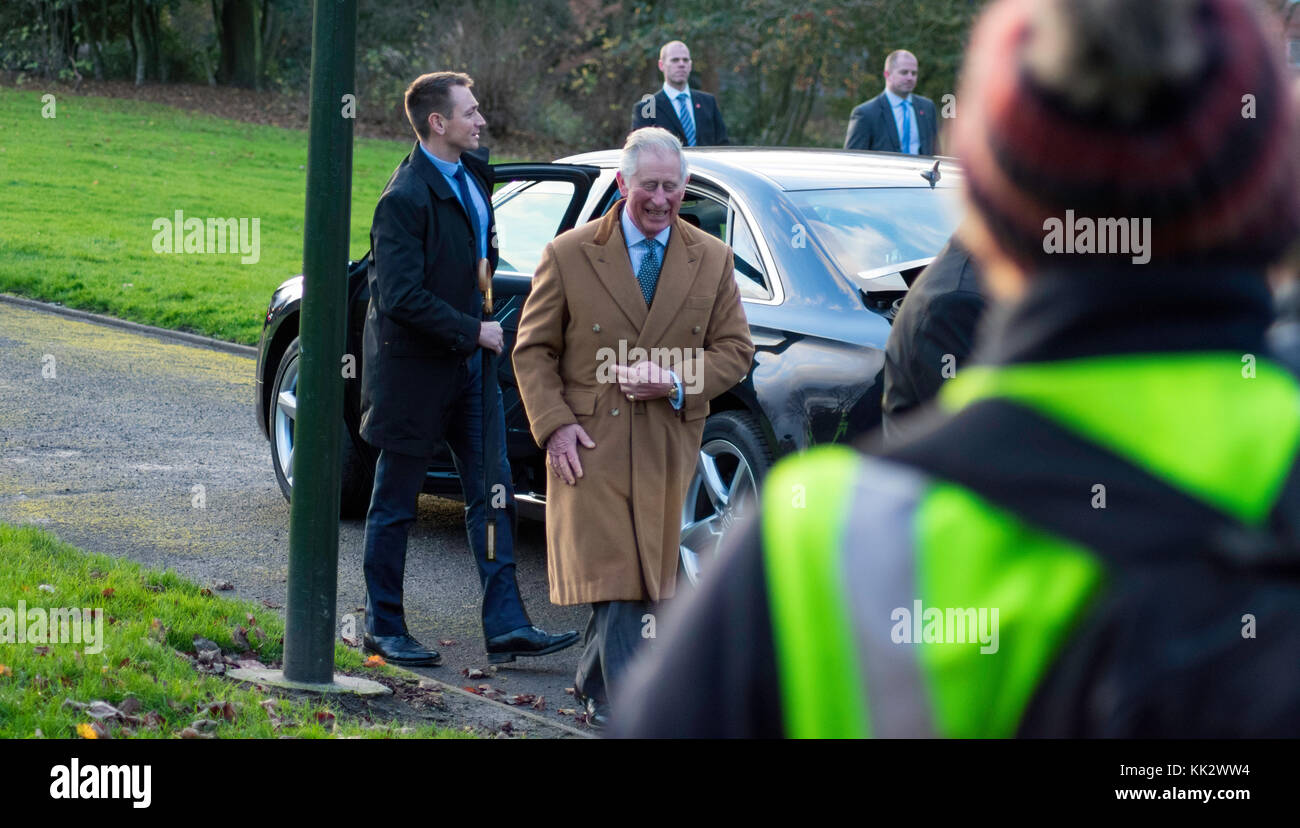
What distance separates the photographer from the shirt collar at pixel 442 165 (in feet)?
19.3

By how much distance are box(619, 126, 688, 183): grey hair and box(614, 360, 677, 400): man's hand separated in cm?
60

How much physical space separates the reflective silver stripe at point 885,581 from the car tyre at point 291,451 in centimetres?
642

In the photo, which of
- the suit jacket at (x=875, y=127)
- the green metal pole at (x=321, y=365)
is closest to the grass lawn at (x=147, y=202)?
the suit jacket at (x=875, y=127)

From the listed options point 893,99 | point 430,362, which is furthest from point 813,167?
point 893,99

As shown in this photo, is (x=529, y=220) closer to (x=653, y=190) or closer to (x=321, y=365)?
(x=653, y=190)

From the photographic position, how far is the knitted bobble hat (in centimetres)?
108

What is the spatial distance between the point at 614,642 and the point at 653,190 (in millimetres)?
1410

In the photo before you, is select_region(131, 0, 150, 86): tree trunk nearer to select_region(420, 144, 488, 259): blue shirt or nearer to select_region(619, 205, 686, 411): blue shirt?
select_region(420, 144, 488, 259): blue shirt

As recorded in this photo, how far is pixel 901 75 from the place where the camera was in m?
12.3

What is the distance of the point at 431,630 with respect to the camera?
6.28 meters

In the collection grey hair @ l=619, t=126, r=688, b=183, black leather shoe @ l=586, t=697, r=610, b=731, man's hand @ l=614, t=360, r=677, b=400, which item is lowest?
black leather shoe @ l=586, t=697, r=610, b=731

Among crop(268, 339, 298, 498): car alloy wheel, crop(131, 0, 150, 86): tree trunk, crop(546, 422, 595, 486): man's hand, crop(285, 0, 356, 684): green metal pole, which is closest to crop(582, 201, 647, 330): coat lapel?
crop(546, 422, 595, 486): man's hand

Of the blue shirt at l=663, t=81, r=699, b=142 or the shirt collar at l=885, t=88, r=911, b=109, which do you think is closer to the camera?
the shirt collar at l=885, t=88, r=911, b=109
